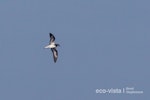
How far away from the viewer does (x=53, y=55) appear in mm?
79438

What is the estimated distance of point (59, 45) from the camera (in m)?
78.6

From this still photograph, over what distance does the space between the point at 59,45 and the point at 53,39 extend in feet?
3.98

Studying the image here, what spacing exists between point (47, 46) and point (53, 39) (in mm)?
1924

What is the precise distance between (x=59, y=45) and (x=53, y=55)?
1559 mm

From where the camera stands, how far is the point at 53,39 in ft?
255

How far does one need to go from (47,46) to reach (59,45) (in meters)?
1.57

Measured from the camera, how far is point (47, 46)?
260ft

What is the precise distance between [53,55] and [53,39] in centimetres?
242
